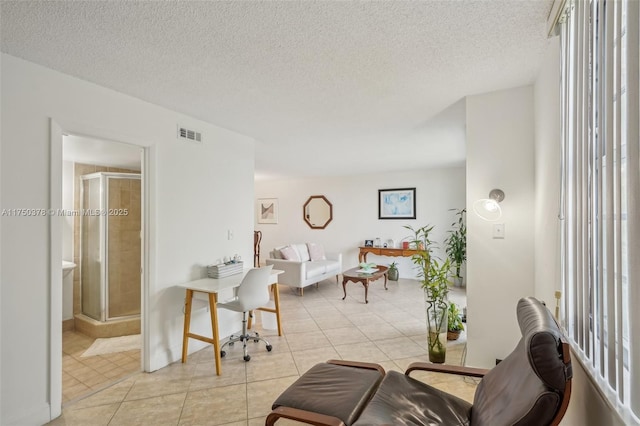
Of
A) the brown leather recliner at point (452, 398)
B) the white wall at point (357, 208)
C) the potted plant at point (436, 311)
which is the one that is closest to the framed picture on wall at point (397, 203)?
the white wall at point (357, 208)

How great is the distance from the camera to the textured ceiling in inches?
61.7

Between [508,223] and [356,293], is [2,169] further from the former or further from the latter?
[356,293]

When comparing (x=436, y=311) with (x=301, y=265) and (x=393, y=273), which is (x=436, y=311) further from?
(x=393, y=273)

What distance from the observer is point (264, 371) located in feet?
9.20

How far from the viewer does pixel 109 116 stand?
247 cm

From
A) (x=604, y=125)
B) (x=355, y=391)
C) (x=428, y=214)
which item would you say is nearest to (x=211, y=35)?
(x=604, y=125)

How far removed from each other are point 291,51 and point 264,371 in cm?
257

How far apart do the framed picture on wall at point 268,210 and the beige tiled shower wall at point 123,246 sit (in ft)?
14.2

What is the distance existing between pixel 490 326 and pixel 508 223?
33.7 inches

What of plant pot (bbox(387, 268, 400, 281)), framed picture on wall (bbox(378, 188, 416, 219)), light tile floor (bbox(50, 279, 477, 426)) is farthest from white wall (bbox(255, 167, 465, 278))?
light tile floor (bbox(50, 279, 477, 426))

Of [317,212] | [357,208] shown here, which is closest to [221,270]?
[357,208]

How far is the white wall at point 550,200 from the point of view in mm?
1298

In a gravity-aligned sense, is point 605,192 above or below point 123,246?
above

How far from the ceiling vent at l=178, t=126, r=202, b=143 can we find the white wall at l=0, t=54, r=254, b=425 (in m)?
0.06
